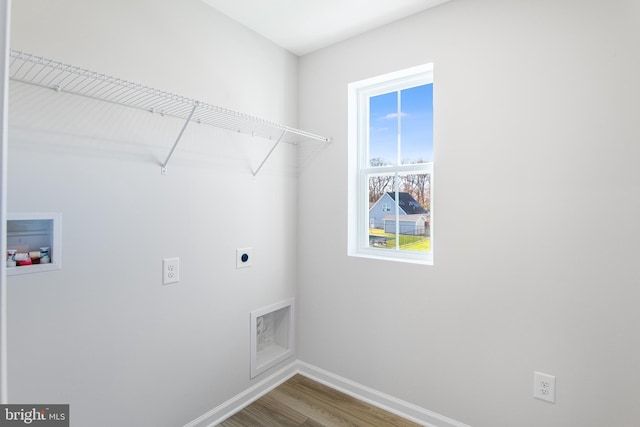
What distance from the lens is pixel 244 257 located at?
204cm

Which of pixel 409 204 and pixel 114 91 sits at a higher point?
pixel 114 91

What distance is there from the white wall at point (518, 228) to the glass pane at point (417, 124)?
0.18 meters

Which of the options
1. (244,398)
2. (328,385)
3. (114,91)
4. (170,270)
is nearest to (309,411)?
(328,385)

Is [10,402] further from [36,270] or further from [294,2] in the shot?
[294,2]

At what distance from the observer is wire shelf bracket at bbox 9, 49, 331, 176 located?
1.14 metres

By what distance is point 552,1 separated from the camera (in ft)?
4.88

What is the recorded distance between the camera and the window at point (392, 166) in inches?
78.5

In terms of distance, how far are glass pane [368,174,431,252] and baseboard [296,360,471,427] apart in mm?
953

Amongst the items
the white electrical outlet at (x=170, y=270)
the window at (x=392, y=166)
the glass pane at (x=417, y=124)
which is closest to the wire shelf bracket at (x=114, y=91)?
the white electrical outlet at (x=170, y=270)

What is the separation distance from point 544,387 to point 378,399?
95cm

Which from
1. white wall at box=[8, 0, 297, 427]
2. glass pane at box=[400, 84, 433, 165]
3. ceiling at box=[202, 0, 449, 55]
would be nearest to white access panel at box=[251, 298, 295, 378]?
white wall at box=[8, 0, 297, 427]

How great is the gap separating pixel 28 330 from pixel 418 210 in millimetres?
1994

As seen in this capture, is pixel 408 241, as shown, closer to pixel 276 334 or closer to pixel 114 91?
pixel 276 334

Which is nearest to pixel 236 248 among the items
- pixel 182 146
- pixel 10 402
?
pixel 182 146
